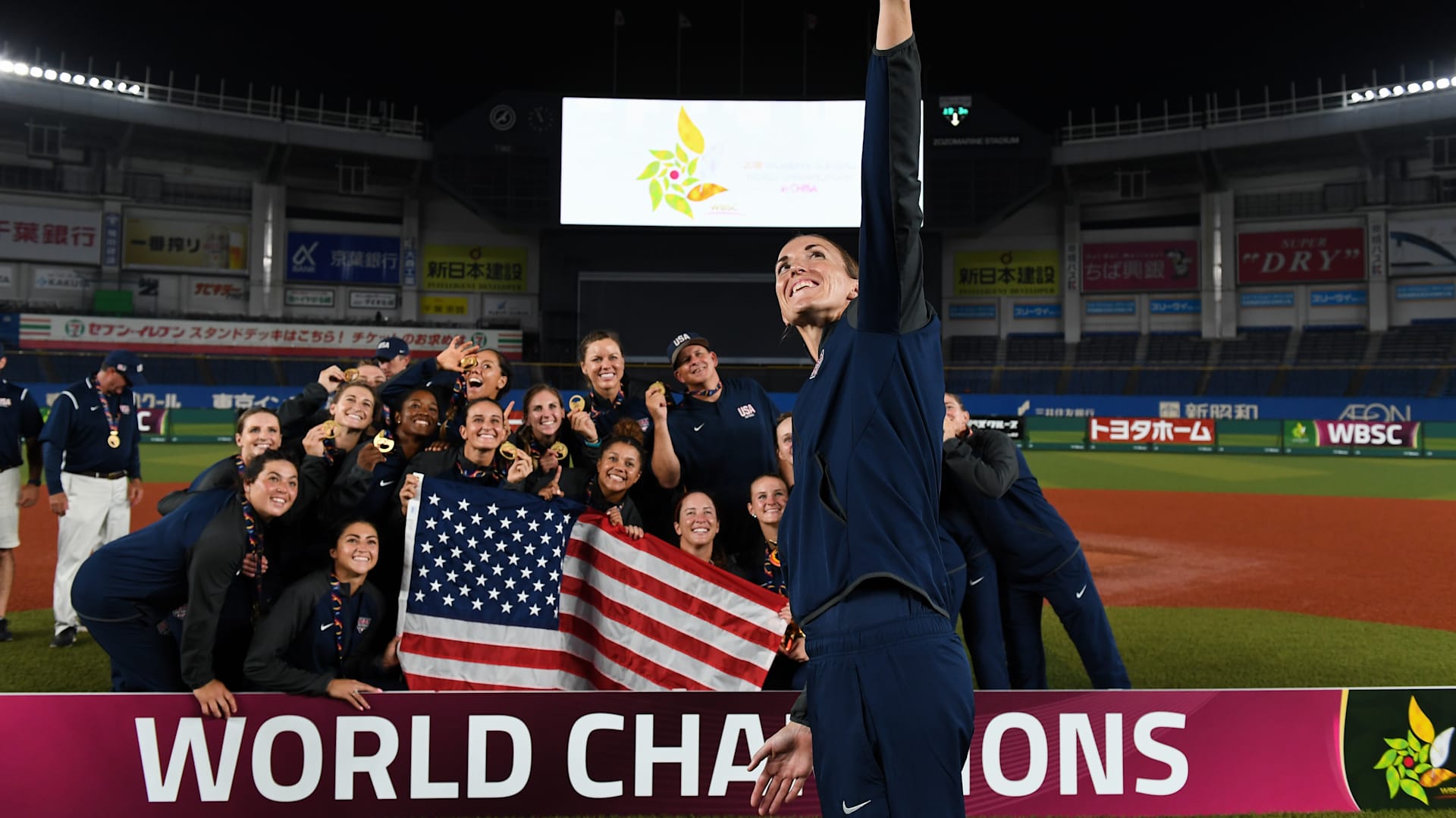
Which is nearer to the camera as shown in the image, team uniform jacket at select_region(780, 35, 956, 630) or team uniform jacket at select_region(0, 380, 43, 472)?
team uniform jacket at select_region(780, 35, 956, 630)

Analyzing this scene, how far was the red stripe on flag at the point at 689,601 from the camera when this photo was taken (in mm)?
5281

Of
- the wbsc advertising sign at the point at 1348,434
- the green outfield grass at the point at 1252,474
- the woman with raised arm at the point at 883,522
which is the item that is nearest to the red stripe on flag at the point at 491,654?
the woman with raised arm at the point at 883,522

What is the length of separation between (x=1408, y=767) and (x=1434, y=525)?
39.9 ft

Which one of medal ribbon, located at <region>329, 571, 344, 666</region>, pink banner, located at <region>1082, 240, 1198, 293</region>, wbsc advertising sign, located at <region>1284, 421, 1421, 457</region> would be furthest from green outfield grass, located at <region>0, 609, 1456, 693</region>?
pink banner, located at <region>1082, 240, 1198, 293</region>

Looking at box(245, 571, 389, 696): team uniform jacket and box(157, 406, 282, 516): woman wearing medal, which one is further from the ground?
box(157, 406, 282, 516): woman wearing medal

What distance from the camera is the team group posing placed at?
1945mm

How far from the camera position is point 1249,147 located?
3697 centimetres

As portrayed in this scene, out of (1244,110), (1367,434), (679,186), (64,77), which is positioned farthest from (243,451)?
(1244,110)

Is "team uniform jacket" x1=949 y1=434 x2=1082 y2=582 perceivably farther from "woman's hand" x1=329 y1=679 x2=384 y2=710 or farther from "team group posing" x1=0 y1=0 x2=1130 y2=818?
"woman's hand" x1=329 y1=679 x2=384 y2=710

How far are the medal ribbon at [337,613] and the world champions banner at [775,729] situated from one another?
2.04ft

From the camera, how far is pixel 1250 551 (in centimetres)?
1216

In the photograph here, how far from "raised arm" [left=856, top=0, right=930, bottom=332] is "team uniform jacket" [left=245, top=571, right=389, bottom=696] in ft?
12.2

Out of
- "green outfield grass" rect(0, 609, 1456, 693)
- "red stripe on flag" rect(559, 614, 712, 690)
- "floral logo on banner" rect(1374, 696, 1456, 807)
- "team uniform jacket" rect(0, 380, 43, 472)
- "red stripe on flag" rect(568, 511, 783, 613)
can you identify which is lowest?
"green outfield grass" rect(0, 609, 1456, 693)

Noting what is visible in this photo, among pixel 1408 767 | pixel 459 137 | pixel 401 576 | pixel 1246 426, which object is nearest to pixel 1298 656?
pixel 1408 767
